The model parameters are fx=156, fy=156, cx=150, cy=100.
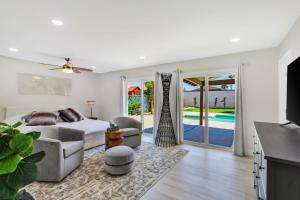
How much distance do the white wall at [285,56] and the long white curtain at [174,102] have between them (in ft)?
7.29

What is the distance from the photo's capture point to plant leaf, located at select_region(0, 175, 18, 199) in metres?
0.48

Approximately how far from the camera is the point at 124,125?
4.53 m

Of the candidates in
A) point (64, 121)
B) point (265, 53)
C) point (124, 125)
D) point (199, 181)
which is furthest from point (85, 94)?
point (265, 53)

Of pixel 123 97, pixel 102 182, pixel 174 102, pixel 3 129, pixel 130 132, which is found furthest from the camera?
pixel 123 97

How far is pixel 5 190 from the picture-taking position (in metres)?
0.49

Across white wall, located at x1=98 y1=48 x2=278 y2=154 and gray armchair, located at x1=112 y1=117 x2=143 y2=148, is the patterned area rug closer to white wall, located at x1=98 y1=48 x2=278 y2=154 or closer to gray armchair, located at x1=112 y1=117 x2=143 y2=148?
gray armchair, located at x1=112 y1=117 x2=143 y2=148

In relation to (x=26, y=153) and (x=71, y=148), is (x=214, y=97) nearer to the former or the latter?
(x=71, y=148)

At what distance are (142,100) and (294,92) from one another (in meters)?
4.34

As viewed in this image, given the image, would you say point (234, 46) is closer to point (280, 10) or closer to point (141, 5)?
point (280, 10)

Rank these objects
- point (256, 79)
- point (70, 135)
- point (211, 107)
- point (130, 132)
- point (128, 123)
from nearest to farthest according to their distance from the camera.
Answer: point (70, 135), point (256, 79), point (130, 132), point (211, 107), point (128, 123)

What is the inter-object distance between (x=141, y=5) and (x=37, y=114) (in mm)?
4080

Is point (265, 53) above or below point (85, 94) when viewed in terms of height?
above

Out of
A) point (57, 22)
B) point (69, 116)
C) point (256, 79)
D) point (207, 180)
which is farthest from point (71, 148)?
point (256, 79)

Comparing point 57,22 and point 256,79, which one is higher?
point 57,22
